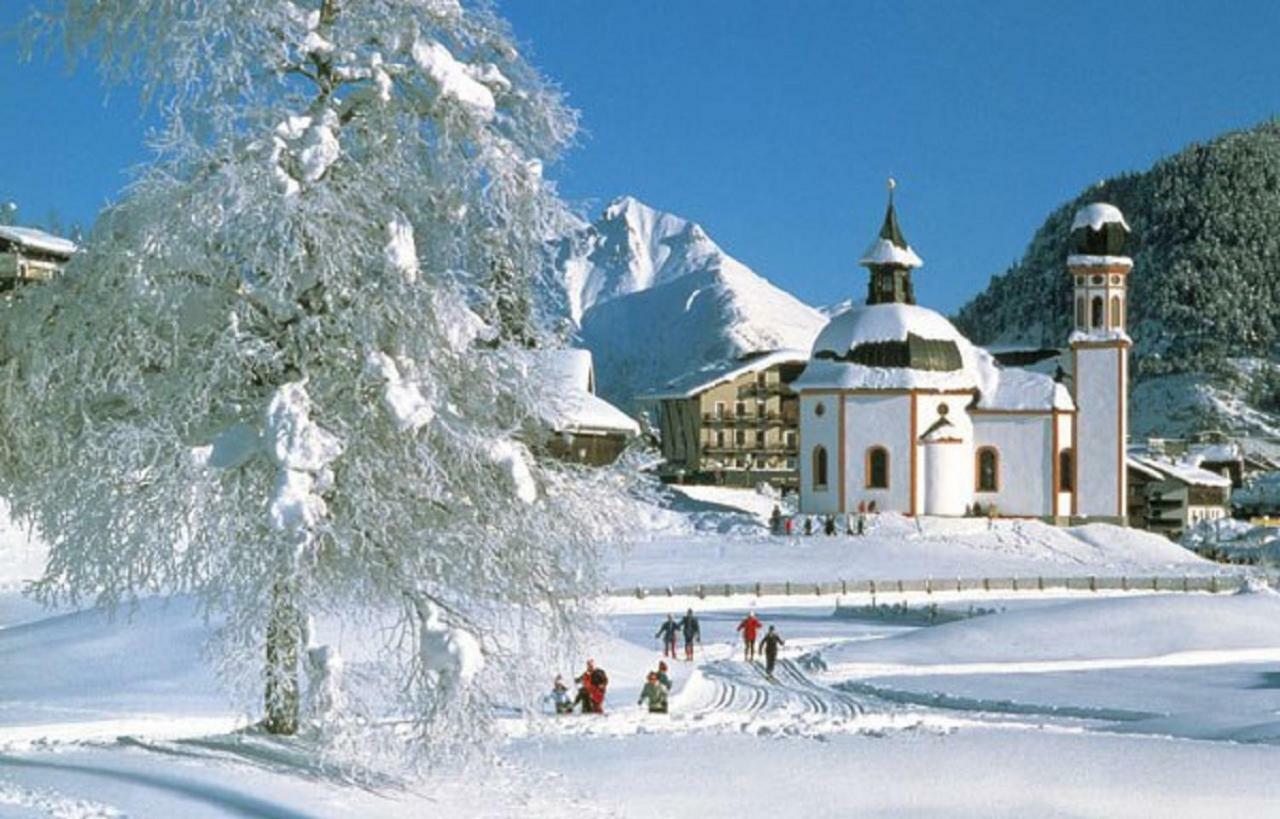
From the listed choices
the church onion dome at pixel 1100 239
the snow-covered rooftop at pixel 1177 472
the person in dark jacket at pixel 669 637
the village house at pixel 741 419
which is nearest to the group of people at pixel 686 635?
the person in dark jacket at pixel 669 637

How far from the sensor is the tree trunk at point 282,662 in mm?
14656

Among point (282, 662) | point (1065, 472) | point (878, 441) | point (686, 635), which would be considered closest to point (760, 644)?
point (686, 635)

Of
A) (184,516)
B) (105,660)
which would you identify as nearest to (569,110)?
(184,516)

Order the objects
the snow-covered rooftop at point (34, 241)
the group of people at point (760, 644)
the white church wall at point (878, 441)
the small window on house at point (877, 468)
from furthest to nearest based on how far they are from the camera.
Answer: the small window on house at point (877, 468) < the white church wall at point (878, 441) < the snow-covered rooftop at point (34, 241) < the group of people at point (760, 644)

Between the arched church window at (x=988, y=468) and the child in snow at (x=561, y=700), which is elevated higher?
the arched church window at (x=988, y=468)

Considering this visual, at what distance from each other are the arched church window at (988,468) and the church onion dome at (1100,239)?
420 inches

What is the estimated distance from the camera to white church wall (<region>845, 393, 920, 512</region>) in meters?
69.4

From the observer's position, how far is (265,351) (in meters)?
14.7

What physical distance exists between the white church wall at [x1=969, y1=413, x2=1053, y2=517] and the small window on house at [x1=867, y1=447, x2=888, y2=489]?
14.0 feet

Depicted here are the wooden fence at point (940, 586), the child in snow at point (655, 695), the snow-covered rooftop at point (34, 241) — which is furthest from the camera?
the snow-covered rooftop at point (34, 241)

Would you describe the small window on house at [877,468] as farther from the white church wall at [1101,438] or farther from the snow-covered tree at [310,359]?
the snow-covered tree at [310,359]

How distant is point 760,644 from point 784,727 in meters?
14.1

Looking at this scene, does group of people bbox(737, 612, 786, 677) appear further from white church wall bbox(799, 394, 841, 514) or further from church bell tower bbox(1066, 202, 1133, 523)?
church bell tower bbox(1066, 202, 1133, 523)

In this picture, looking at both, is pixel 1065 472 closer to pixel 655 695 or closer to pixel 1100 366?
pixel 1100 366
